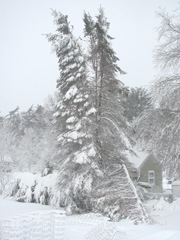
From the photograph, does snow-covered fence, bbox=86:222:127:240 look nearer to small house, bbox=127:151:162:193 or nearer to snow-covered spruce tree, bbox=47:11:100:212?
snow-covered spruce tree, bbox=47:11:100:212

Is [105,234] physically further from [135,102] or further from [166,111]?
[135,102]

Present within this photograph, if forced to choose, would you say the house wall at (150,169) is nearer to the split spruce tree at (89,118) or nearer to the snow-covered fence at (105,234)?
the split spruce tree at (89,118)

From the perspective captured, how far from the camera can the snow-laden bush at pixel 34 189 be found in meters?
17.9

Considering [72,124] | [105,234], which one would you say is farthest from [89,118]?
[105,234]

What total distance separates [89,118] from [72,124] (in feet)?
3.29

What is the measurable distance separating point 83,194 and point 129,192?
2708 mm

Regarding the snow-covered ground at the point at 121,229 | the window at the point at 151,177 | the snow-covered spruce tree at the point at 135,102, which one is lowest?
the snow-covered ground at the point at 121,229

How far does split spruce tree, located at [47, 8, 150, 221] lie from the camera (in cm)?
1482

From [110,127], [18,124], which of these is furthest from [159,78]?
[18,124]

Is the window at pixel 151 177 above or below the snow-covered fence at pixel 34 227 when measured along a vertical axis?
above

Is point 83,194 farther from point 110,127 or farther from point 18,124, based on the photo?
point 18,124

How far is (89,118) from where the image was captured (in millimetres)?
15633

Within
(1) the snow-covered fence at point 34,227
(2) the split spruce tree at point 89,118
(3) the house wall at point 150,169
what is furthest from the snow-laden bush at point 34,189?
(3) the house wall at point 150,169

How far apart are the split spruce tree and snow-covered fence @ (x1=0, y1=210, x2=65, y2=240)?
244 inches
